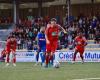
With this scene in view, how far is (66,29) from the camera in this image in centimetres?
3825

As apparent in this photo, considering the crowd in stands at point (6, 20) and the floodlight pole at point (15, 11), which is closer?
the floodlight pole at point (15, 11)

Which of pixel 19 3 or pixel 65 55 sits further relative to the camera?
pixel 19 3

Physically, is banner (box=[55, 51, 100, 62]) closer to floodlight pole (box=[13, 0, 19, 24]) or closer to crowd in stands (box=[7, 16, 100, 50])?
crowd in stands (box=[7, 16, 100, 50])

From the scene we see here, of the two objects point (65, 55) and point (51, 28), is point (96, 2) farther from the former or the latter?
point (51, 28)

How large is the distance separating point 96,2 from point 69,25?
6.20m

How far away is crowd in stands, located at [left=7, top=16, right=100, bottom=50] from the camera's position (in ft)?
116

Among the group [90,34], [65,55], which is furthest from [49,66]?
[90,34]

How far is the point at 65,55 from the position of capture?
102 ft

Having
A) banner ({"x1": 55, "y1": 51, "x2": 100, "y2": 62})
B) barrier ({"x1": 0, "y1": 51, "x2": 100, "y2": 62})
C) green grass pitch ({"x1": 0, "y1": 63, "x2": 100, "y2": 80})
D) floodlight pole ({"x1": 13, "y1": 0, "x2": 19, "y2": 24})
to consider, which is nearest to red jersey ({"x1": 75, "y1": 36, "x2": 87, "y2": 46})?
barrier ({"x1": 0, "y1": 51, "x2": 100, "y2": 62})

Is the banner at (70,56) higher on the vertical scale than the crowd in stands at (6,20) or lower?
lower

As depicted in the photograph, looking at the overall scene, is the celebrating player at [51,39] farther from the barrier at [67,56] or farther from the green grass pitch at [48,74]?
the barrier at [67,56]

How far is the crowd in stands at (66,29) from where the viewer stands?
116ft

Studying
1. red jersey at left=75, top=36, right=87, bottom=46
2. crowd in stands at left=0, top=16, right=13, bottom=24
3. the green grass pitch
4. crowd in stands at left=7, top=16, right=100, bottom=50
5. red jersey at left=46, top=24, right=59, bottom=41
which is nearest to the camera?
the green grass pitch

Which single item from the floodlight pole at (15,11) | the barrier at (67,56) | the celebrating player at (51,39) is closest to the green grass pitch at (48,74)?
the celebrating player at (51,39)
